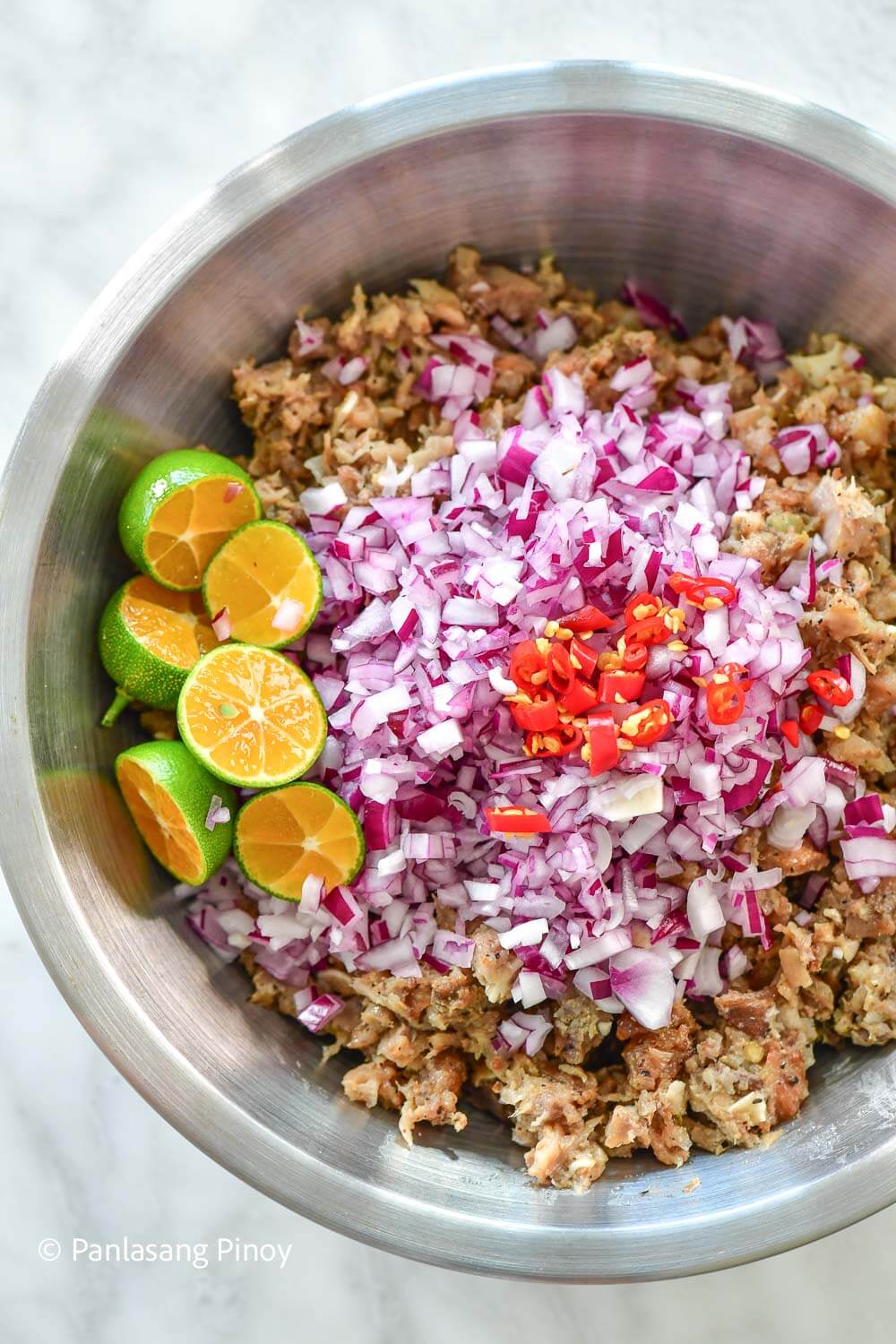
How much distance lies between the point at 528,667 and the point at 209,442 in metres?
0.82

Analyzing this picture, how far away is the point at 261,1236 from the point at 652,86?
228 cm

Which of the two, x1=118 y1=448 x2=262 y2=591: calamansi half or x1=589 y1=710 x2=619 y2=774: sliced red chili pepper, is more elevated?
x1=118 y1=448 x2=262 y2=591: calamansi half

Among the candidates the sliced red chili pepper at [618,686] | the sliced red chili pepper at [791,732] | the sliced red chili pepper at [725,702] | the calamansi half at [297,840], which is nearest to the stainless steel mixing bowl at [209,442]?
the calamansi half at [297,840]

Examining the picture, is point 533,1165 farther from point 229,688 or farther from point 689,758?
point 229,688

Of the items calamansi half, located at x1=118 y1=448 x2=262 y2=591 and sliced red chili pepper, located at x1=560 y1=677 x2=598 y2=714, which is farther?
calamansi half, located at x1=118 y1=448 x2=262 y2=591

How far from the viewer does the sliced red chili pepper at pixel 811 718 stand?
1.88m

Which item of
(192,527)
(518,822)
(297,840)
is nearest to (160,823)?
(297,840)

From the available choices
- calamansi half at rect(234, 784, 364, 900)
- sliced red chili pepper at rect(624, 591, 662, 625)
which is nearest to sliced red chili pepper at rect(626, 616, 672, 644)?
sliced red chili pepper at rect(624, 591, 662, 625)

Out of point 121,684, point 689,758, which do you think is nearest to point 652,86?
point 689,758

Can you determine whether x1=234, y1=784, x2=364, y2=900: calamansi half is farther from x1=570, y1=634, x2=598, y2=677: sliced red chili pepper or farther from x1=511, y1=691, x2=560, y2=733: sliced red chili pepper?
x1=570, y1=634, x2=598, y2=677: sliced red chili pepper

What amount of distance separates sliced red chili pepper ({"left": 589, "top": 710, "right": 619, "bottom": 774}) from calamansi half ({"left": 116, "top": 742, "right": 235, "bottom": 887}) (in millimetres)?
644

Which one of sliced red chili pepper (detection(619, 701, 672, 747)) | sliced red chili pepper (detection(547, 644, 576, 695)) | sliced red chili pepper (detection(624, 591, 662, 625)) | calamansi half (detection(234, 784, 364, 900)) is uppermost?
sliced red chili pepper (detection(624, 591, 662, 625))

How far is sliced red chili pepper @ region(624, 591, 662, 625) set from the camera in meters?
1.74

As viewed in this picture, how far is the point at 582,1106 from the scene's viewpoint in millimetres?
1844
